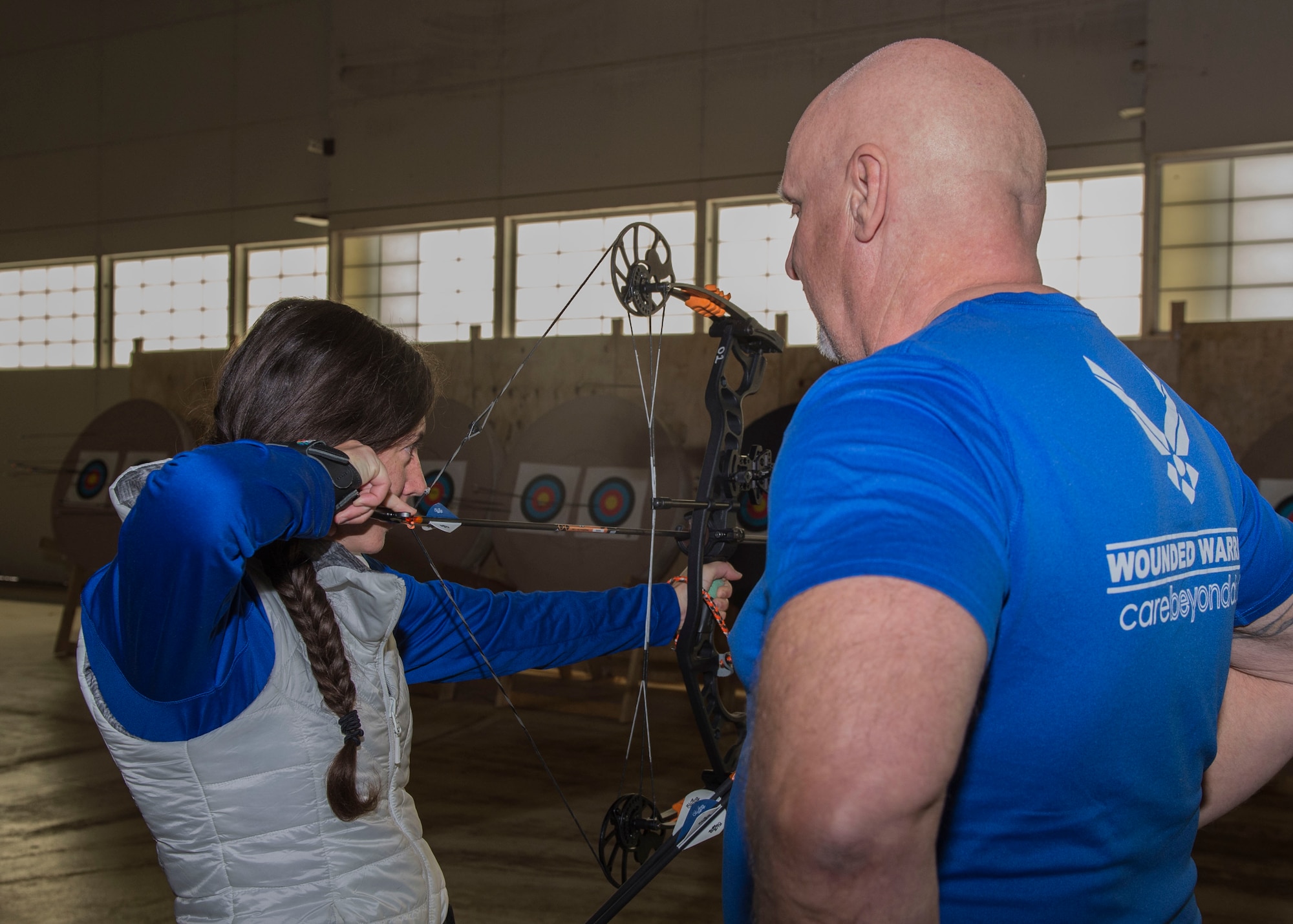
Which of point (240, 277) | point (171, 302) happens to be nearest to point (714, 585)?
point (240, 277)

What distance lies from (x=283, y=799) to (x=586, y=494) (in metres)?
3.56

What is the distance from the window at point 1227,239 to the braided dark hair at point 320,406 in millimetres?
4400

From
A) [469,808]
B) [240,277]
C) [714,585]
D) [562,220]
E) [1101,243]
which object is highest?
[562,220]

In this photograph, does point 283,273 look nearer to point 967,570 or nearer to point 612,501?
point 612,501

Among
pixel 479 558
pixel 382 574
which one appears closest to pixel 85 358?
pixel 479 558

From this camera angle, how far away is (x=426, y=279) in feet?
21.1

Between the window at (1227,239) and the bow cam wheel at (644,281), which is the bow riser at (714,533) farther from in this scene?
the window at (1227,239)

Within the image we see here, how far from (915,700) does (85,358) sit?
869cm

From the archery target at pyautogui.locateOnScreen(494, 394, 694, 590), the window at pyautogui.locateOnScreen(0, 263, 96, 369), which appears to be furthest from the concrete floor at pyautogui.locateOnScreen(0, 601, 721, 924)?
the window at pyautogui.locateOnScreen(0, 263, 96, 369)

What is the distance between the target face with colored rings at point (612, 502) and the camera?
4293 millimetres

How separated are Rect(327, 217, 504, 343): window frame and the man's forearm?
5.32 meters

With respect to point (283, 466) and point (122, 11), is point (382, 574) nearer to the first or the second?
point (283, 466)

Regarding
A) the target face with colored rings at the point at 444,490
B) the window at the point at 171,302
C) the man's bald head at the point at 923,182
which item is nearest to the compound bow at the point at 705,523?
the man's bald head at the point at 923,182

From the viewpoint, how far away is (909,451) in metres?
0.42
